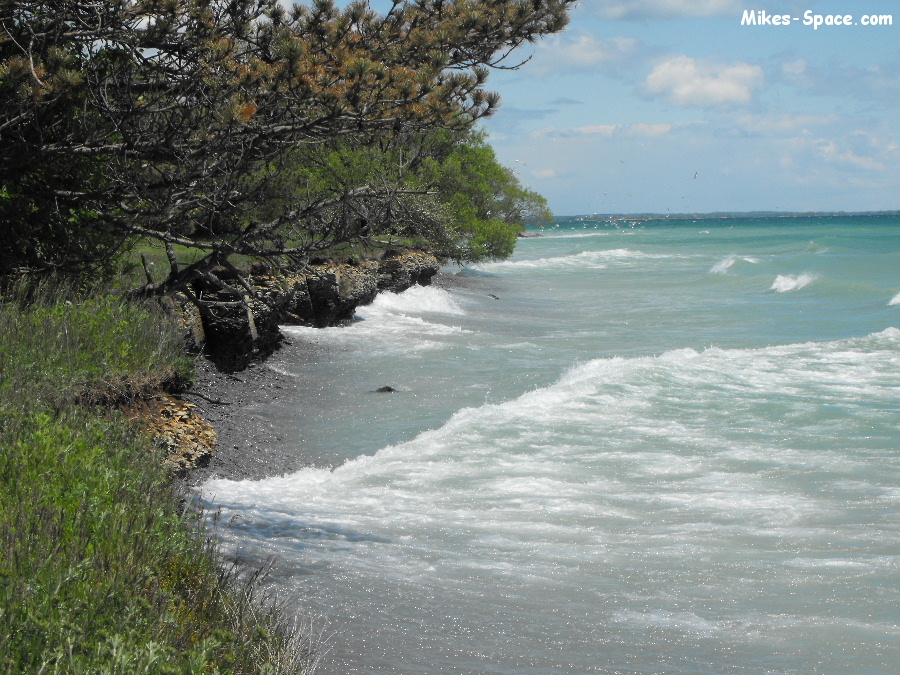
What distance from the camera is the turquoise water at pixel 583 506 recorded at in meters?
6.18

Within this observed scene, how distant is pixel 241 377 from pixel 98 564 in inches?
415

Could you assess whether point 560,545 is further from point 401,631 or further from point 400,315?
point 400,315

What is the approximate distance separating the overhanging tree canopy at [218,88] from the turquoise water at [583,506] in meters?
3.20

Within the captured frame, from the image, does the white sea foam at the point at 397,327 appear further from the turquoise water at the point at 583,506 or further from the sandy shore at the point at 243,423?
the sandy shore at the point at 243,423

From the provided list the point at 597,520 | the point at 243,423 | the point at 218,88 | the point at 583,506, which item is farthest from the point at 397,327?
the point at 218,88

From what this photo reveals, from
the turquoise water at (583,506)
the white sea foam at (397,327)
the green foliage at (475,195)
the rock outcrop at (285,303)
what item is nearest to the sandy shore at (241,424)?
the turquoise water at (583,506)

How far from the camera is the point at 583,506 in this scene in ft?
30.2

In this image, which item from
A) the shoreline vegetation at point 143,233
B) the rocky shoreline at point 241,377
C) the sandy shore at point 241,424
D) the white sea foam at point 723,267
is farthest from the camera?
the white sea foam at point 723,267

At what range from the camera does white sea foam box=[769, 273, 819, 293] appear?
3874 cm

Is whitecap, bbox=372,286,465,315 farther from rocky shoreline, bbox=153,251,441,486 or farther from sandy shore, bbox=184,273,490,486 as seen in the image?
sandy shore, bbox=184,273,490,486

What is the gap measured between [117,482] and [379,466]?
546cm

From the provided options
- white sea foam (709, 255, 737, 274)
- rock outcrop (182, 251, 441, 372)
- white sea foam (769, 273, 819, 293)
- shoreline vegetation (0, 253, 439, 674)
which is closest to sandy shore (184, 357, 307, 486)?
shoreline vegetation (0, 253, 439, 674)

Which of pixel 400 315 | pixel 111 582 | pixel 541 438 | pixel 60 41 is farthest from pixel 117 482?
pixel 400 315

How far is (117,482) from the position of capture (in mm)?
5363
